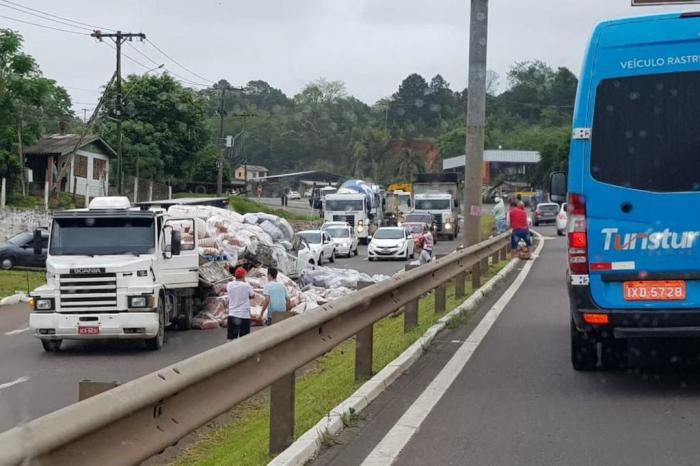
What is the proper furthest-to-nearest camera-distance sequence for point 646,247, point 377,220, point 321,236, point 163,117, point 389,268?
point 163,117
point 377,220
point 321,236
point 389,268
point 646,247

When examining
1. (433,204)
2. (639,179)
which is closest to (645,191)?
(639,179)

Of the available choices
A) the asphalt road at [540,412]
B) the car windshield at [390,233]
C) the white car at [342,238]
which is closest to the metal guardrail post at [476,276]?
the asphalt road at [540,412]

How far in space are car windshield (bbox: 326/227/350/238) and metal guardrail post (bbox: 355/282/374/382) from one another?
3620 cm

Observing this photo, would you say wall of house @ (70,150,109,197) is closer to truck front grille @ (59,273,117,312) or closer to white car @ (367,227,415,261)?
white car @ (367,227,415,261)

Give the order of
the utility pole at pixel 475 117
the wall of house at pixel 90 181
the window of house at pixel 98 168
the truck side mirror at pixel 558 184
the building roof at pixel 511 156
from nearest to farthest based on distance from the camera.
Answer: the truck side mirror at pixel 558 184, the utility pole at pixel 475 117, the wall of house at pixel 90 181, the window of house at pixel 98 168, the building roof at pixel 511 156

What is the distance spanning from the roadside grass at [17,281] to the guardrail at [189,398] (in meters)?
19.4

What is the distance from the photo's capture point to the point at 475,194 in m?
23.2

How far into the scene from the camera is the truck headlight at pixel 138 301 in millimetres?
16875

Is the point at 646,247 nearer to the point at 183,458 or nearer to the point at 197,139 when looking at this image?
the point at 183,458

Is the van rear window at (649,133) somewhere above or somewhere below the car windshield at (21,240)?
above

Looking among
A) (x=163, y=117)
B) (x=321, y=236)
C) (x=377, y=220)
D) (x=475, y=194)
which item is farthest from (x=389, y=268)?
(x=163, y=117)

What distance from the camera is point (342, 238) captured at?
4581 cm

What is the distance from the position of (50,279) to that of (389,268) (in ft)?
69.3

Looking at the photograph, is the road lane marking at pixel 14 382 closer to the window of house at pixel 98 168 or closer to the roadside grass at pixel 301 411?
the roadside grass at pixel 301 411
